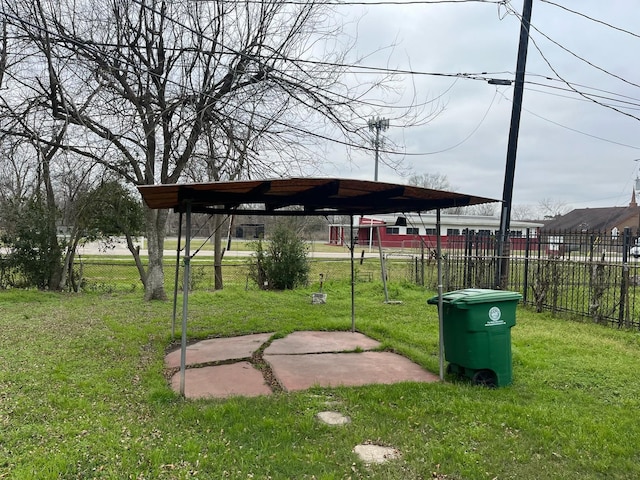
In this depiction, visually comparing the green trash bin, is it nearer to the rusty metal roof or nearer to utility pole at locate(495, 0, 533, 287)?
the rusty metal roof

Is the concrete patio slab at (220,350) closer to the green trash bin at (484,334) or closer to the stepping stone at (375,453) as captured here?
the green trash bin at (484,334)

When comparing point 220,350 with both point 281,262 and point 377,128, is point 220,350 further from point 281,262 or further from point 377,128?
point 281,262

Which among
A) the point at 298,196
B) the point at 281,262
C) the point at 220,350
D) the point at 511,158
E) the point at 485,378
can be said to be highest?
the point at 511,158

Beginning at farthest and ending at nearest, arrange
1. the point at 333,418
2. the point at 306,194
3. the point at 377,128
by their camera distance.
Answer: the point at 377,128 → the point at 306,194 → the point at 333,418

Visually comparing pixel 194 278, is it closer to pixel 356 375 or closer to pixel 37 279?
pixel 37 279

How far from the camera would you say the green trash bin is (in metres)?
4.23

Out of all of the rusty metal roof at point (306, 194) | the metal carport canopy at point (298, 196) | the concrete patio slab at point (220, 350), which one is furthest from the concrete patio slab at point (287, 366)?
Result: the rusty metal roof at point (306, 194)

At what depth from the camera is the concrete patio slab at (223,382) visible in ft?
13.6

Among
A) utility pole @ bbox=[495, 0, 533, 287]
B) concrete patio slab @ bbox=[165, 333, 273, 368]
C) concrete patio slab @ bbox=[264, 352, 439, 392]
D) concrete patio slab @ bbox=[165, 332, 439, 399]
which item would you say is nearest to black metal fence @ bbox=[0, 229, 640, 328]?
utility pole @ bbox=[495, 0, 533, 287]

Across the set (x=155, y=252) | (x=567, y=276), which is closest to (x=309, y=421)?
(x=567, y=276)

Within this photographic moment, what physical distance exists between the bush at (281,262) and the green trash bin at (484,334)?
7.81 metres

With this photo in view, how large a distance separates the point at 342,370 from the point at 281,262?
23.5 ft

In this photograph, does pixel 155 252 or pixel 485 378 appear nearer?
pixel 485 378

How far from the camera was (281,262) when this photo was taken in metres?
11.9
